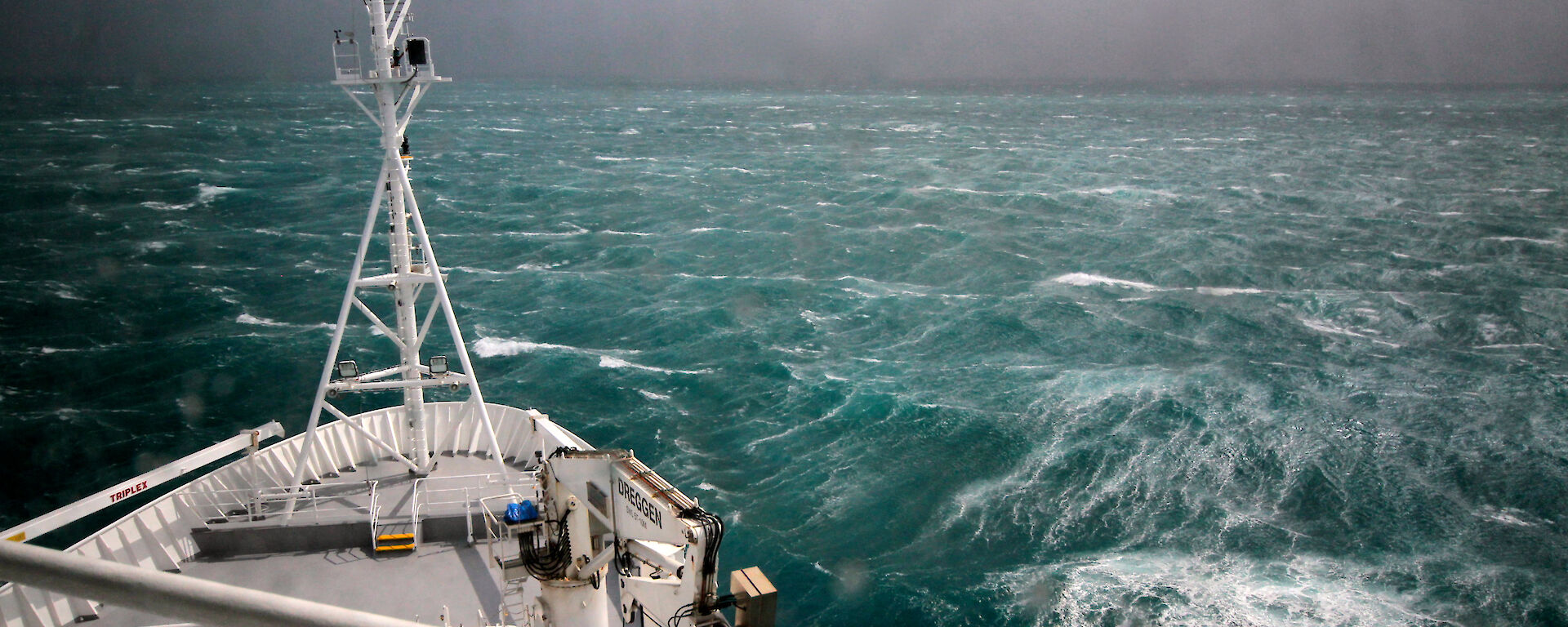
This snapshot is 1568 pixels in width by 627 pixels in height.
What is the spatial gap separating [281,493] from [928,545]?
19.5 m

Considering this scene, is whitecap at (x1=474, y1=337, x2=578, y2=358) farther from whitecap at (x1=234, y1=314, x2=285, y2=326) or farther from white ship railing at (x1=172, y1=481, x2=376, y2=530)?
white ship railing at (x1=172, y1=481, x2=376, y2=530)

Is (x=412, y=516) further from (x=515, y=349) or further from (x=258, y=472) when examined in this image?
(x=515, y=349)

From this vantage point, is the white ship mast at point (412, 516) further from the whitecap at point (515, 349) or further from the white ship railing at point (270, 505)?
the whitecap at point (515, 349)

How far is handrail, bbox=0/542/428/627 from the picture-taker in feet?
9.01

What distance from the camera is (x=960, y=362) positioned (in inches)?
1857

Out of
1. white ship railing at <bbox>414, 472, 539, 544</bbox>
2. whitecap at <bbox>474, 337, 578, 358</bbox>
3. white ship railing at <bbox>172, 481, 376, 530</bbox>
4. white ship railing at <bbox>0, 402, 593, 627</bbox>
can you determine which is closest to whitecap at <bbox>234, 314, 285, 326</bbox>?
A: whitecap at <bbox>474, 337, 578, 358</bbox>

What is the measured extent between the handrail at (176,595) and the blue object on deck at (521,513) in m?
15.9

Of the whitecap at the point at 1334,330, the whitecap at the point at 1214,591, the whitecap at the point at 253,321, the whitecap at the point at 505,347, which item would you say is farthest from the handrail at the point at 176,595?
Answer: the whitecap at the point at 1334,330

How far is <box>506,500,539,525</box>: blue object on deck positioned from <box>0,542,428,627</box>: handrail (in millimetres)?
15928

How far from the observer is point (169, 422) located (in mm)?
40188

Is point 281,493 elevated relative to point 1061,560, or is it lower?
elevated

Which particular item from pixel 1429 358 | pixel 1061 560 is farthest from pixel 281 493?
pixel 1429 358

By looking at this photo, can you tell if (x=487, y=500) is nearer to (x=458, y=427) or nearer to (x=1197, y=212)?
(x=458, y=427)

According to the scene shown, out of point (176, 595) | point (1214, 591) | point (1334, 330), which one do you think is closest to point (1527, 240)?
point (1334, 330)
